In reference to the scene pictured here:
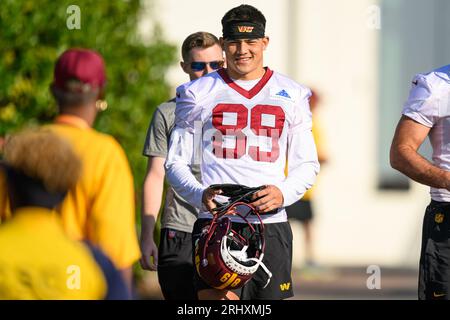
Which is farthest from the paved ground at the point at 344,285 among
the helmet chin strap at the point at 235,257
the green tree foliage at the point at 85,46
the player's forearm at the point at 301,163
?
the helmet chin strap at the point at 235,257

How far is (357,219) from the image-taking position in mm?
16078

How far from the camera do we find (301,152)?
22.3 ft

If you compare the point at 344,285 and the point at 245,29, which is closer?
the point at 245,29

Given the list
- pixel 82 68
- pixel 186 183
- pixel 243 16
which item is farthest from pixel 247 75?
pixel 82 68

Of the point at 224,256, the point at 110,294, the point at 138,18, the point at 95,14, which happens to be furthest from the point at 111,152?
the point at 138,18

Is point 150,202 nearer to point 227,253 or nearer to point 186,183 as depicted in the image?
point 186,183

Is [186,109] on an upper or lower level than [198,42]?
lower

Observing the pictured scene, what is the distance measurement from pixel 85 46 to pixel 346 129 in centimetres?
512

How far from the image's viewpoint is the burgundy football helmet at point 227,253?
6.34 metres

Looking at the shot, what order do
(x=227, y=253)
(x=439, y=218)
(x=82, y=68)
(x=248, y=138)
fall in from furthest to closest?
1. (x=439, y=218)
2. (x=248, y=138)
3. (x=227, y=253)
4. (x=82, y=68)

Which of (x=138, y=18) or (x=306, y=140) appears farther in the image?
(x=138, y=18)

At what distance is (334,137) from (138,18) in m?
4.16
